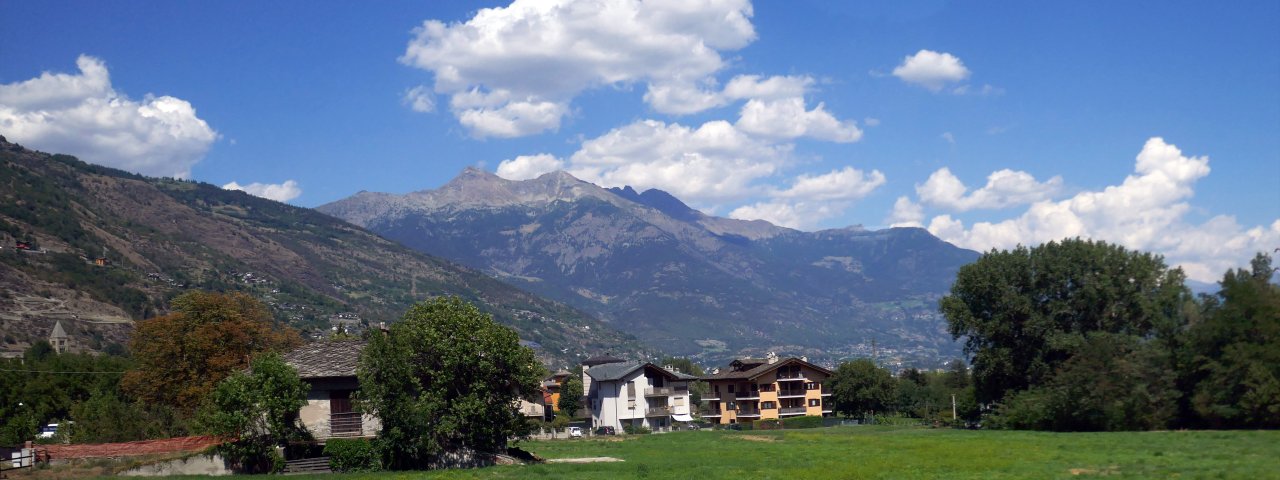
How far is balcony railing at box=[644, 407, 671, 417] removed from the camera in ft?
382

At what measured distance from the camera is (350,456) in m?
46.4

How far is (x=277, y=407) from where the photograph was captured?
150 feet

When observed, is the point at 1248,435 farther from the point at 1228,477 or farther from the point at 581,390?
the point at 581,390

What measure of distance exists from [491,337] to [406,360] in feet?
14.1

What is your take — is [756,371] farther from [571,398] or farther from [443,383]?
[443,383]

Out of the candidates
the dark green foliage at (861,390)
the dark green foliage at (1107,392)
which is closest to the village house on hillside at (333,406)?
the dark green foliage at (1107,392)

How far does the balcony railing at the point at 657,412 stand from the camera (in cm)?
11653

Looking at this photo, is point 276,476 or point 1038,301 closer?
point 276,476

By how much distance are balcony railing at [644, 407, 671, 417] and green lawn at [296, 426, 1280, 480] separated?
58.7 metres

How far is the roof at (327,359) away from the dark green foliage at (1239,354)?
5133 cm

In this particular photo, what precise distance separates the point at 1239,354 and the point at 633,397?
68.2 m

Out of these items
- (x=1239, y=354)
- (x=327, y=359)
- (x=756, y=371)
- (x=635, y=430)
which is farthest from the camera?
(x=756, y=371)

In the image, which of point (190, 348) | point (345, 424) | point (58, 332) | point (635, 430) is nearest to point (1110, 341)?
point (635, 430)

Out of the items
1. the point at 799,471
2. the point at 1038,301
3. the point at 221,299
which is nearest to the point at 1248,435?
the point at 799,471
